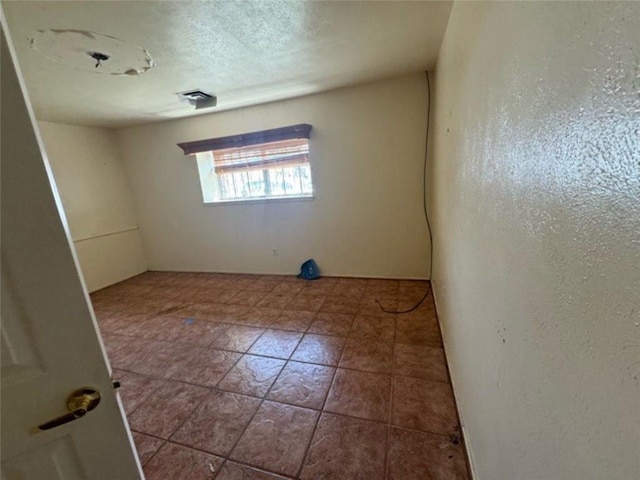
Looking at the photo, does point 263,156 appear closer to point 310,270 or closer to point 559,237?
point 310,270

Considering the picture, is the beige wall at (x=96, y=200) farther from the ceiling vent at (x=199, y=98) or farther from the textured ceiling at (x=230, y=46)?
the ceiling vent at (x=199, y=98)

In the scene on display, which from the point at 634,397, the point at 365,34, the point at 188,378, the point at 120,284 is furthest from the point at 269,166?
the point at 634,397

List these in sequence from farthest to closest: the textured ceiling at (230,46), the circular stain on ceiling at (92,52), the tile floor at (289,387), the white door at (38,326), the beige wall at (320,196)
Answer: the beige wall at (320,196) < the circular stain on ceiling at (92,52) < the textured ceiling at (230,46) < the tile floor at (289,387) < the white door at (38,326)

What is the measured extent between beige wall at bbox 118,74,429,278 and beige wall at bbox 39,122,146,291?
216mm

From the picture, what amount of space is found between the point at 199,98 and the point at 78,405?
125 inches

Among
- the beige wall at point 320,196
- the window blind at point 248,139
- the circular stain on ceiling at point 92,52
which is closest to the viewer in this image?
the circular stain on ceiling at point 92,52

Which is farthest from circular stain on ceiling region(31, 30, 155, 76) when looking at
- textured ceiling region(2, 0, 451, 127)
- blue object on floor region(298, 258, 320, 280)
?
blue object on floor region(298, 258, 320, 280)

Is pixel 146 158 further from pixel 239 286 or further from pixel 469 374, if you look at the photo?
pixel 469 374

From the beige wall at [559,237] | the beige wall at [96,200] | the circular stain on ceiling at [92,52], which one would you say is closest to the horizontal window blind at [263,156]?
the circular stain on ceiling at [92,52]

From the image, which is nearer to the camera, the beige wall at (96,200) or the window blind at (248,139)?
the window blind at (248,139)

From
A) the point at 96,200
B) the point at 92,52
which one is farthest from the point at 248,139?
the point at 96,200

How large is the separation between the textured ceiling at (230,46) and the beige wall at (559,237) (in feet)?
3.57

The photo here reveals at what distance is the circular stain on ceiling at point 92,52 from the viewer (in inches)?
66.3

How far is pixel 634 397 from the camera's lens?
0.35m
